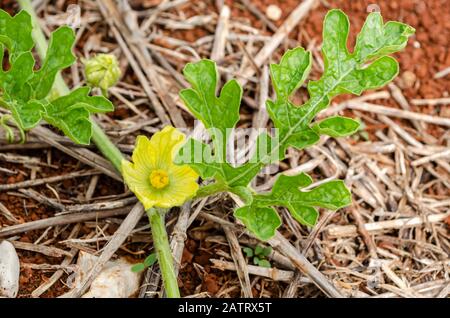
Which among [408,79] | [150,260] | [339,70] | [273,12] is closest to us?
[339,70]

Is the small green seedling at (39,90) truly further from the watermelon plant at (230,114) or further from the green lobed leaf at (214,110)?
the green lobed leaf at (214,110)

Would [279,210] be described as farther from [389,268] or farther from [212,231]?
[389,268]

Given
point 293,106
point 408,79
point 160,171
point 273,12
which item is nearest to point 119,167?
point 160,171

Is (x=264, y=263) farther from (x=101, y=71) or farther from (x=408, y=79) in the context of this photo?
(x=408, y=79)

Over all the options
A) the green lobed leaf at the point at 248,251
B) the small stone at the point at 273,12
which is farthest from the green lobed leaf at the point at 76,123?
the small stone at the point at 273,12

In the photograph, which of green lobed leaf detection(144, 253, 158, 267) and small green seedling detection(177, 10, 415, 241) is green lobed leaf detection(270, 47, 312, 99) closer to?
small green seedling detection(177, 10, 415, 241)

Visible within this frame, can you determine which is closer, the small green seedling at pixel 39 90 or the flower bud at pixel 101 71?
the small green seedling at pixel 39 90
